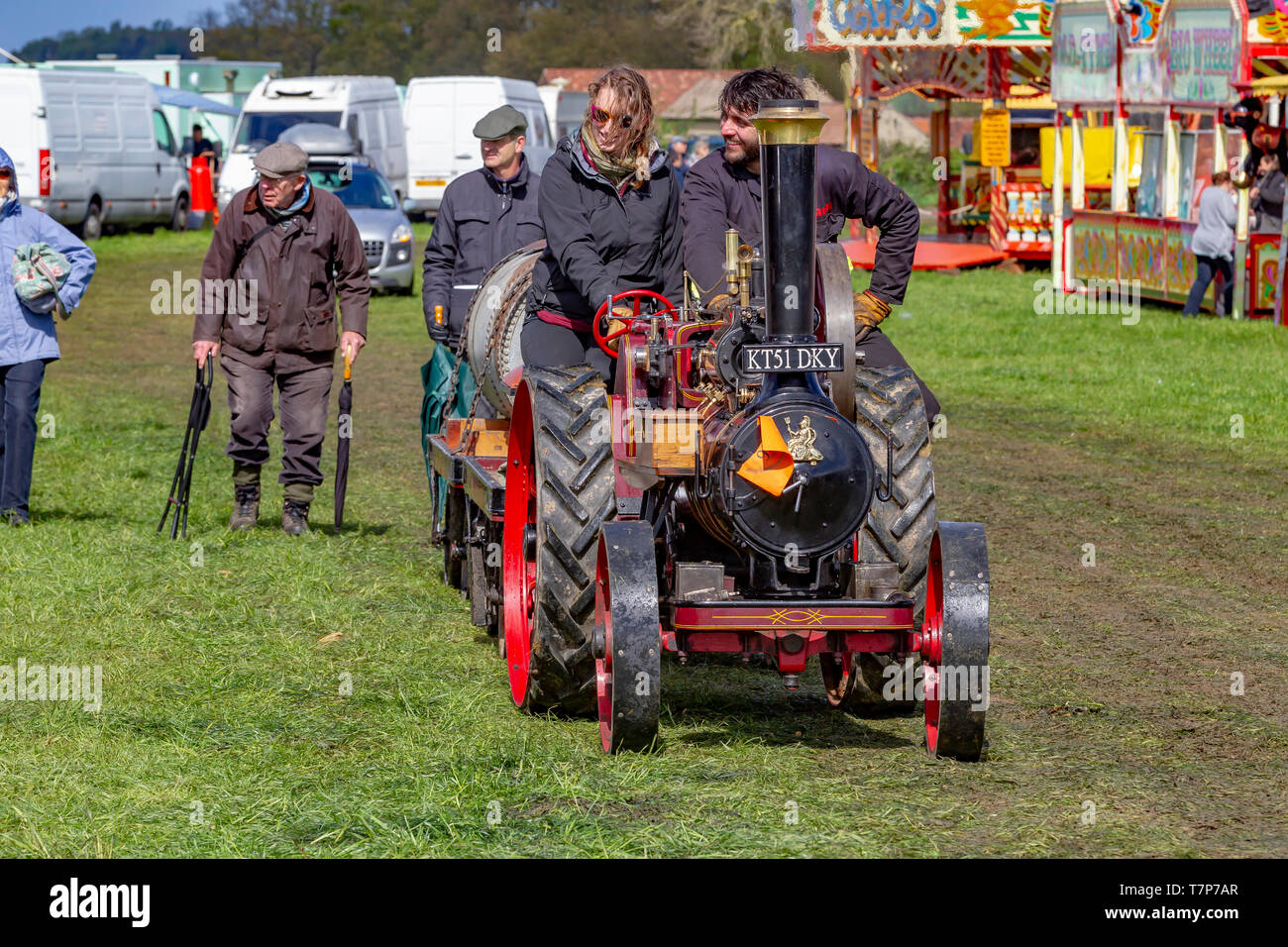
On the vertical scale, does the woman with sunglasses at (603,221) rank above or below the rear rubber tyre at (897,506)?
above

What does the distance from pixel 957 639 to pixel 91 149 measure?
101 feet

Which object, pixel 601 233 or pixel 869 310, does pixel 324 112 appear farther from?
pixel 869 310

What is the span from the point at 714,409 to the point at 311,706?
1.99m

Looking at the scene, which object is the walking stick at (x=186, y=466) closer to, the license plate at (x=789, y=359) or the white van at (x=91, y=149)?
the license plate at (x=789, y=359)

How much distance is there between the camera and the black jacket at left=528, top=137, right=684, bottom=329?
675 centimetres

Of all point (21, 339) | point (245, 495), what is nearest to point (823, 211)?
point (245, 495)

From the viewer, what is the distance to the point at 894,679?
6.38 meters

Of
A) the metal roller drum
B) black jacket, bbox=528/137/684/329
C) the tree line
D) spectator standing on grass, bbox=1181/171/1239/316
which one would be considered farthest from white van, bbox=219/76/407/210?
the tree line

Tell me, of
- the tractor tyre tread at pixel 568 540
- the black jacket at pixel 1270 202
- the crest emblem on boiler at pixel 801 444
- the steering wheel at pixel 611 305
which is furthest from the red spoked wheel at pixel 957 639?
the black jacket at pixel 1270 202

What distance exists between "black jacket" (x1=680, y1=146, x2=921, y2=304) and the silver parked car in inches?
701

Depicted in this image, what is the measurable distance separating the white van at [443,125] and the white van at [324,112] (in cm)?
53

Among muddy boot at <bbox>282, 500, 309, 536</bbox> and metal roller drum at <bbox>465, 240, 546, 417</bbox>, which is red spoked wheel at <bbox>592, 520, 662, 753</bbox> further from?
muddy boot at <bbox>282, 500, 309, 536</bbox>

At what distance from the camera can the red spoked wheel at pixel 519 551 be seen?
6.86m
